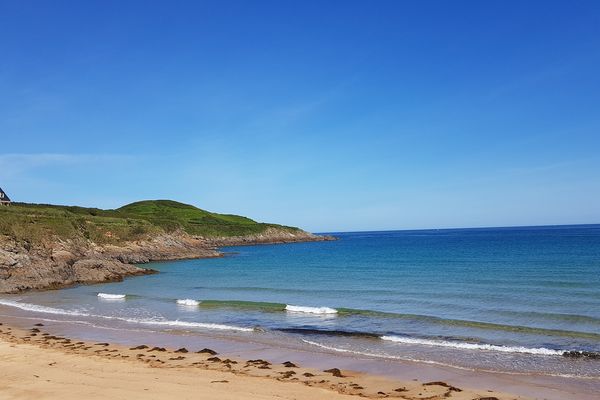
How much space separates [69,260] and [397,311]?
4780cm

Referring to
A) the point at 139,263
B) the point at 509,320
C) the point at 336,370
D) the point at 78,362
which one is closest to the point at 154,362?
the point at 78,362

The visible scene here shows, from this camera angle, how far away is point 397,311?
90.6ft

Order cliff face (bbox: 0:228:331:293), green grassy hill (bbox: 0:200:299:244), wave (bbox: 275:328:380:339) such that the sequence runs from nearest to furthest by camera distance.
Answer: wave (bbox: 275:328:380:339) < cliff face (bbox: 0:228:331:293) < green grassy hill (bbox: 0:200:299:244)

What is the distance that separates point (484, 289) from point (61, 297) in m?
33.5

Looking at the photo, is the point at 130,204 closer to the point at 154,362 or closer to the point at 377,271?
the point at 377,271

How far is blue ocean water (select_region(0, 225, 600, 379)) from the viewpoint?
18625 mm

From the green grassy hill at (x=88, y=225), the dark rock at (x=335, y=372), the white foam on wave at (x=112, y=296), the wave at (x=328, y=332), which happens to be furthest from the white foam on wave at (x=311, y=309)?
the green grassy hill at (x=88, y=225)

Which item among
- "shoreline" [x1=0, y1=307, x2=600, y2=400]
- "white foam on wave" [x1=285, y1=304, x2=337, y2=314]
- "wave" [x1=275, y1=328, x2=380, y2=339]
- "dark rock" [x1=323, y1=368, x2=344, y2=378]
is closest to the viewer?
"shoreline" [x1=0, y1=307, x2=600, y2=400]

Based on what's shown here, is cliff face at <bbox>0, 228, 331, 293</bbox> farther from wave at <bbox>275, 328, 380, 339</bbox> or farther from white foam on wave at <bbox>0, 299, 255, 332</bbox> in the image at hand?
wave at <bbox>275, 328, 380, 339</bbox>

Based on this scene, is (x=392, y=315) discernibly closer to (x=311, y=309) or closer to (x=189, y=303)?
(x=311, y=309)

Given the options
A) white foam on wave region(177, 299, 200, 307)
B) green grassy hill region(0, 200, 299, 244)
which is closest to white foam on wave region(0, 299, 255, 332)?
white foam on wave region(177, 299, 200, 307)

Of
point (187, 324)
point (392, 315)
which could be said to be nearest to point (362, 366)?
point (392, 315)

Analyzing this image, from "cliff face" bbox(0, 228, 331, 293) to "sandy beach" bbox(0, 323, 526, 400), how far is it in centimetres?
3125

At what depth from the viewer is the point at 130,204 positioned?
170 meters
